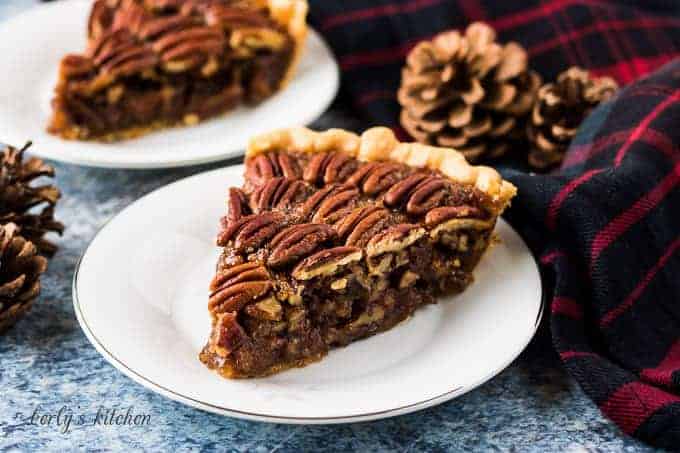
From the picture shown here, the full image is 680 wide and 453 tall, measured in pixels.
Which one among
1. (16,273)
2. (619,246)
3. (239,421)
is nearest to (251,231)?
(239,421)

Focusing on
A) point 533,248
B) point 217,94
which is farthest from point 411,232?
point 217,94

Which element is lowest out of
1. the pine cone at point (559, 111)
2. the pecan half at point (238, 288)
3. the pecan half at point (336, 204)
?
the pine cone at point (559, 111)

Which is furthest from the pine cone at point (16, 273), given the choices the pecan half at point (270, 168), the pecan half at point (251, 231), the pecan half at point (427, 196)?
the pecan half at point (427, 196)

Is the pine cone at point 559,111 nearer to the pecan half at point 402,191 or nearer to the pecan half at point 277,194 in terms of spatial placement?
the pecan half at point 402,191

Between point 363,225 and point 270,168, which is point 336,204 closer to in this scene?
point 363,225

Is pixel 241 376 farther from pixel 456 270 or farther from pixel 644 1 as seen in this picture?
pixel 644 1

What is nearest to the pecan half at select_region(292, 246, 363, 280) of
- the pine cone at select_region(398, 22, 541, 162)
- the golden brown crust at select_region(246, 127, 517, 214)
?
the golden brown crust at select_region(246, 127, 517, 214)
